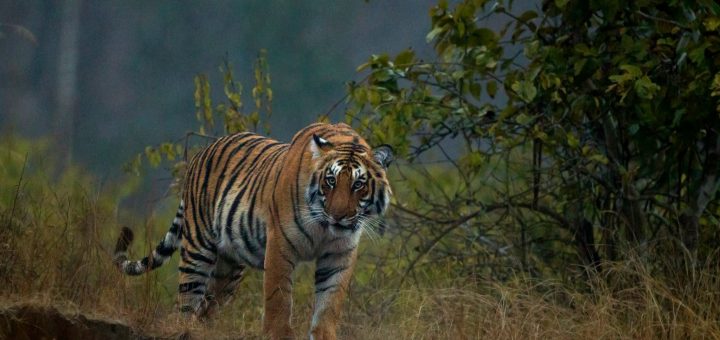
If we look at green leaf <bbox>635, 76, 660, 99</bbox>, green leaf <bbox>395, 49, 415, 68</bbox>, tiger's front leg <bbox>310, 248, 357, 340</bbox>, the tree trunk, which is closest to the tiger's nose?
tiger's front leg <bbox>310, 248, 357, 340</bbox>

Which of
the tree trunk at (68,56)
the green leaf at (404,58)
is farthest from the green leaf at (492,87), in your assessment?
the tree trunk at (68,56)

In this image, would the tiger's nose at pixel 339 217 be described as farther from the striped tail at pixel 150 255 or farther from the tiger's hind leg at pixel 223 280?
the tiger's hind leg at pixel 223 280

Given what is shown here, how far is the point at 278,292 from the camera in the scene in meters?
4.61

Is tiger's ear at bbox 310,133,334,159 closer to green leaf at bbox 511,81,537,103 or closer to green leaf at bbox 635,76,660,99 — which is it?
green leaf at bbox 511,81,537,103

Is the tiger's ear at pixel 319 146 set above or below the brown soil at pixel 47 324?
above

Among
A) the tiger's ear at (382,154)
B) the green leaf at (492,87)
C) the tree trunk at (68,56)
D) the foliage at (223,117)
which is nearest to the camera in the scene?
the tiger's ear at (382,154)

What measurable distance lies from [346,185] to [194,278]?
1099mm

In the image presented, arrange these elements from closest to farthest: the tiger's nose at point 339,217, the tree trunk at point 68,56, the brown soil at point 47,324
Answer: the brown soil at point 47,324 → the tiger's nose at point 339,217 → the tree trunk at point 68,56

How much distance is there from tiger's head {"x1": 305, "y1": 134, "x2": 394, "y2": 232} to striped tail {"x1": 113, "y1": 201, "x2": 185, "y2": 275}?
681 mm

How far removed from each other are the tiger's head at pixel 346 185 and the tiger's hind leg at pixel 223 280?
38.9 inches

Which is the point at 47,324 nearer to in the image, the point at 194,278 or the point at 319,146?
the point at 194,278

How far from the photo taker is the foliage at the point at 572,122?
5.20m

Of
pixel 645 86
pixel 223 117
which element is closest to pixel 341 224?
pixel 645 86

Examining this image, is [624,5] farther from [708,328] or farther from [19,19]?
[19,19]
